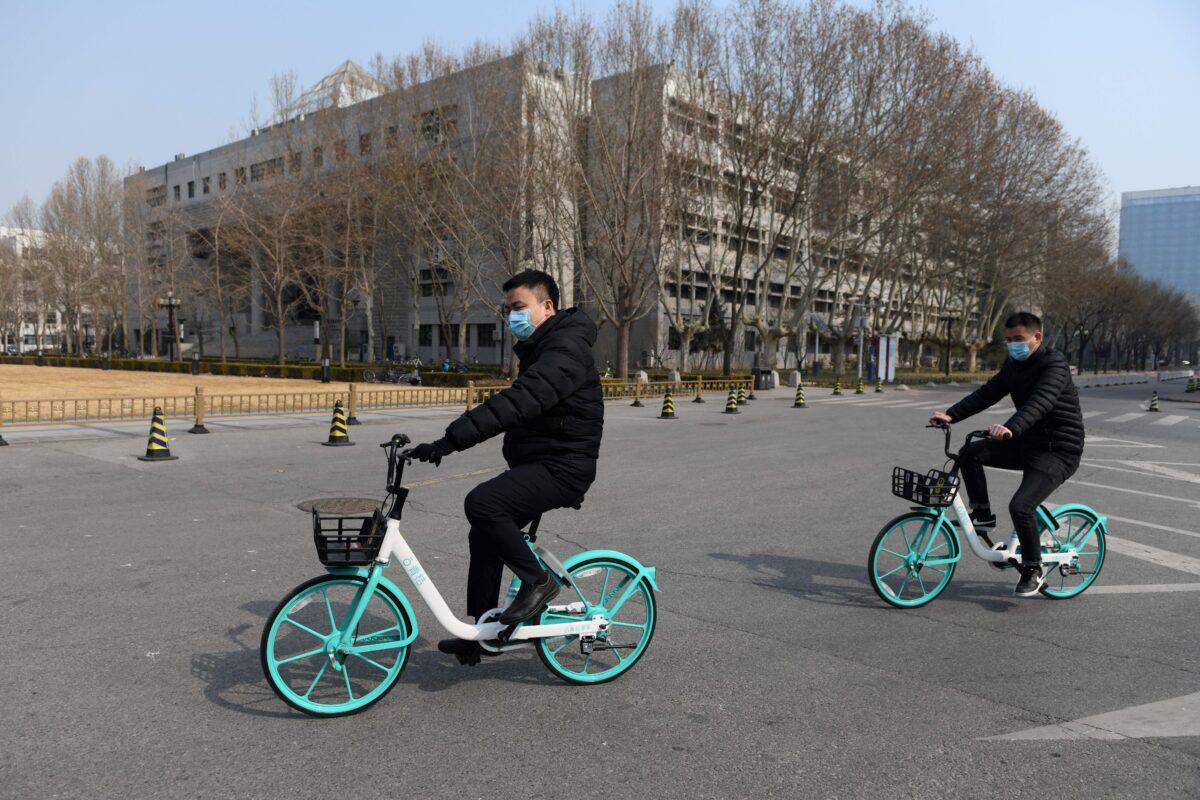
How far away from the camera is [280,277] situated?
46.6 m

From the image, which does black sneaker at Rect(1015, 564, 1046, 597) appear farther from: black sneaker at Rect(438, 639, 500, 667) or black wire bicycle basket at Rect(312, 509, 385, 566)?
black wire bicycle basket at Rect(312, 509, 385, 566)

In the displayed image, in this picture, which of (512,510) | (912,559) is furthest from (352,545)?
(912,559)

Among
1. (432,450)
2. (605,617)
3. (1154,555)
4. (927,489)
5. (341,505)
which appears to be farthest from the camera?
(341,505)

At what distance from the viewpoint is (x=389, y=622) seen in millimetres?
4035

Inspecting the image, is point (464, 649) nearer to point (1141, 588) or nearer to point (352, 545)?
point (352, 545)

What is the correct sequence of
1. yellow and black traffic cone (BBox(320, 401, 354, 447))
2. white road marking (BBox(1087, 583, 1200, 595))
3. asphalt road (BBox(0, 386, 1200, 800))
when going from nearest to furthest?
asphalt road (BBox(0, 386, 1200, 800)), white road marking (BBox(1087, 583, 1200, 595)), yellow and black traffic cone (BBox(320, 401, 354, 447))

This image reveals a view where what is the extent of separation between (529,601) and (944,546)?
3255 millimetres

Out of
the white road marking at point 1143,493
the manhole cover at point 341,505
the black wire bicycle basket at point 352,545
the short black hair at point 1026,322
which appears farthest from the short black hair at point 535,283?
the white road marking at point 1143,493

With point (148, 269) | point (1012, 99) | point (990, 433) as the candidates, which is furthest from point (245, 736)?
point (148, 269)

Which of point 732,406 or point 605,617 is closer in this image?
point 605,617

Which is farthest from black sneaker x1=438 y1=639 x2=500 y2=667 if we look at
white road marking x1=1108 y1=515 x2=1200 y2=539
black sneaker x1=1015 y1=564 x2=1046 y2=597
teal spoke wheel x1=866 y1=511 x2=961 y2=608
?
white road marking x1=1108 y1=515 x2=1200 y2=539

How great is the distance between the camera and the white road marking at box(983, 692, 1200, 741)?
369 cm

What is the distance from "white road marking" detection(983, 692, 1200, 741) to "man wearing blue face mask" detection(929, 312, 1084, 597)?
66.2 inches

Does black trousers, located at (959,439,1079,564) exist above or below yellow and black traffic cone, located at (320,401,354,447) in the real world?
above
